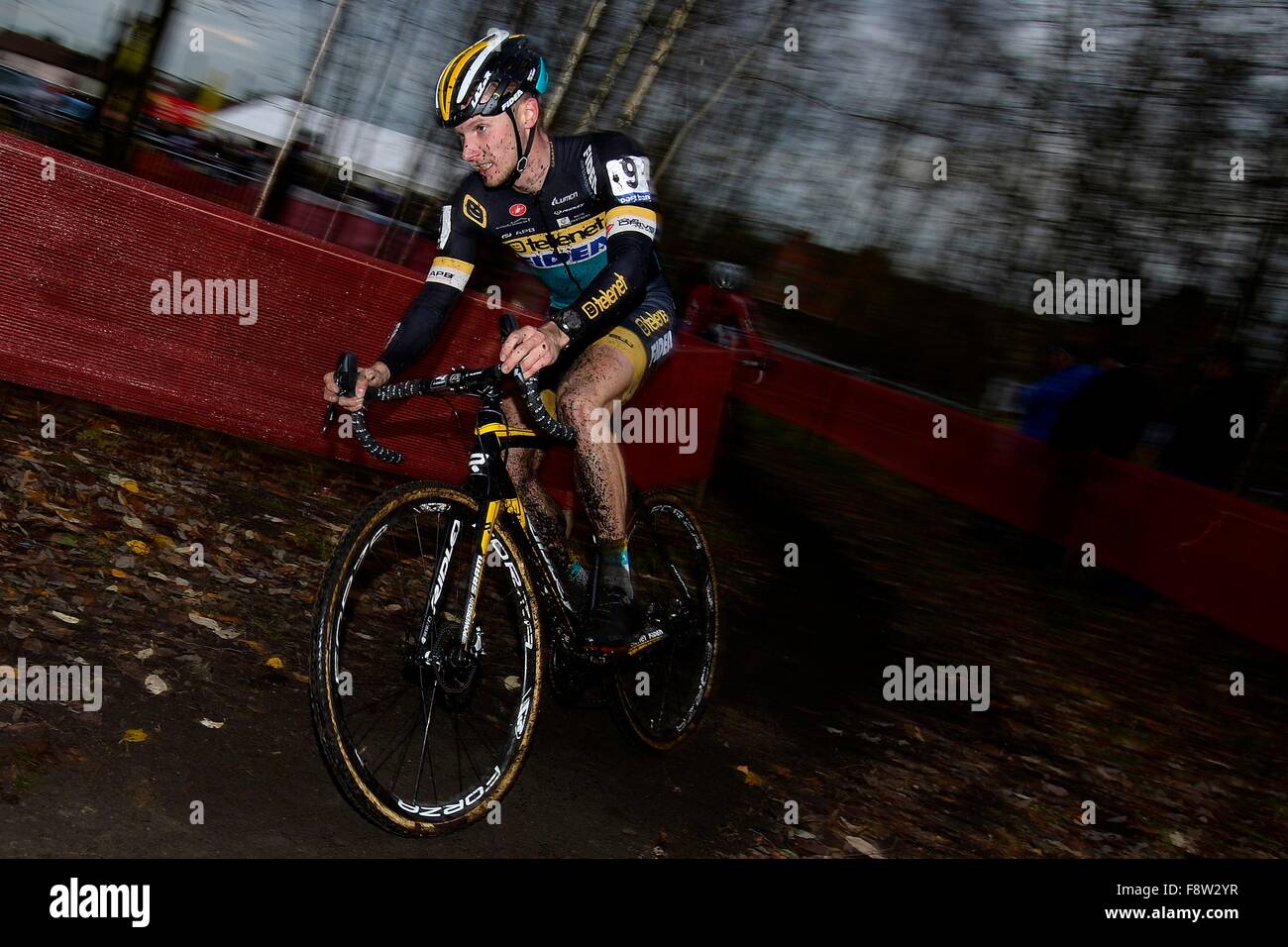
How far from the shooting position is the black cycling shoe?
396cm

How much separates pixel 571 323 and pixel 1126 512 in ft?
25.5

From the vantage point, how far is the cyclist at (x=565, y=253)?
3549 millimetres

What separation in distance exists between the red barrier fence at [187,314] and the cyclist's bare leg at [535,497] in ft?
9.19

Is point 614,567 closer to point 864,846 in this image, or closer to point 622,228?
point 622,228

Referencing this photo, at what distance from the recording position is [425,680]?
330cm

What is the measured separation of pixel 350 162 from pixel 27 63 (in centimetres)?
621

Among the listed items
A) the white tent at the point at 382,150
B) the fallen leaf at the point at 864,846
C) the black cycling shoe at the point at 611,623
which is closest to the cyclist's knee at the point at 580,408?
the black cycling shoe at the point at 611,623

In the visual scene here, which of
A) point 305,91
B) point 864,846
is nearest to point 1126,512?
point 864,846

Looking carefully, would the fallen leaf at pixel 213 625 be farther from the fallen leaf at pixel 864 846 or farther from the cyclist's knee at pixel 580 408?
the fallen leaf at pixel 864 846

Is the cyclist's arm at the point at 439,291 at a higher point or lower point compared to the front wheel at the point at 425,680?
higher

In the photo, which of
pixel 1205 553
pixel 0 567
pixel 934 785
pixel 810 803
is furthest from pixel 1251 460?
pixel 0 567

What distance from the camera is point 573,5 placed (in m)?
11.8

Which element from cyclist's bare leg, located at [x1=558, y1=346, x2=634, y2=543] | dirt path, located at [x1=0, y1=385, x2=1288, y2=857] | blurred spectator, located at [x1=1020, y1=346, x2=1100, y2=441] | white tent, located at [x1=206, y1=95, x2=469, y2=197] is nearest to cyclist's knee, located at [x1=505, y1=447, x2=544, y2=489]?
cyclist's bare leg, located at [x1=558, y1=346, x2=634, y2=543]

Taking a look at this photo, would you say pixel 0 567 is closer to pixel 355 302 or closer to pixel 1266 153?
pixel 355 302
